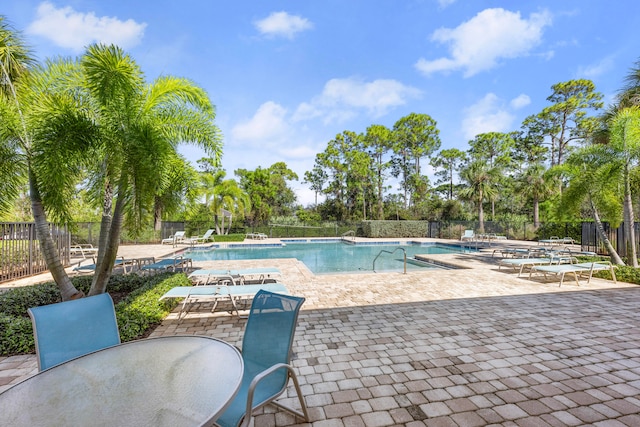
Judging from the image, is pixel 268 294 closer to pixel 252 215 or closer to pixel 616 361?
pixel 616 361

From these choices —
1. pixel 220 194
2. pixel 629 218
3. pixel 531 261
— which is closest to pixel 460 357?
pixel 531 261

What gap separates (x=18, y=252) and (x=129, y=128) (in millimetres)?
6345

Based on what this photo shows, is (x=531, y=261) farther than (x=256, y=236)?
No

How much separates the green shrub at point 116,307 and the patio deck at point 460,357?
214 millimetres

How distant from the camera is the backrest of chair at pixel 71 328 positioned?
1860 mm

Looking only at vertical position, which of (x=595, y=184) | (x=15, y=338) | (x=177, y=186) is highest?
(x=595, y=184)

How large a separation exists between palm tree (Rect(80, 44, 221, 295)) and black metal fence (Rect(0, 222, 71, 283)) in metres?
3.56

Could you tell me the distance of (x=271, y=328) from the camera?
2092 millimetres

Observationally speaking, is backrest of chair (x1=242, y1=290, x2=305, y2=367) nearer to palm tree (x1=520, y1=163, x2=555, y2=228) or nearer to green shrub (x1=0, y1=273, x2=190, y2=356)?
green shrub (x1=0, y1=273, x2=190, y2=356)

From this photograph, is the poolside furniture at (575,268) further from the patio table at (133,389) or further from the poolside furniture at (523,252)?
the patio table at (133,389)

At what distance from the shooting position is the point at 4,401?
4.38 feet

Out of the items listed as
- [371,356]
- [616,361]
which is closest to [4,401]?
[371,356]

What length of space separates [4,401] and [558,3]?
12.4m

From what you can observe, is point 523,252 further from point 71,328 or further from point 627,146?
point 71,328
